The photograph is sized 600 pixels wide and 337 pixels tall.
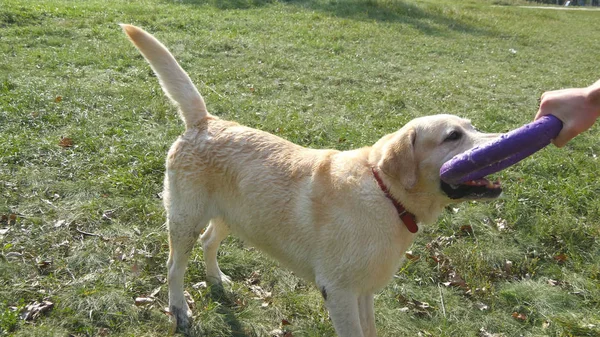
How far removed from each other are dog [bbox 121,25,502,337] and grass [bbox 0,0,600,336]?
0.60 meters

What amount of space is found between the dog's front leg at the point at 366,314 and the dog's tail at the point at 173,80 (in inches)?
75.5

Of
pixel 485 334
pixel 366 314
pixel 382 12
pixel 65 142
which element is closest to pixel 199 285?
pixel 366 314

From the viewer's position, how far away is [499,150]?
277 centimetres

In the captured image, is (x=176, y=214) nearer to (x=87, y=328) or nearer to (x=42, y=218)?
(x=87, y=328)

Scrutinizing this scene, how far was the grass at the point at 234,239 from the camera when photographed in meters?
3.74

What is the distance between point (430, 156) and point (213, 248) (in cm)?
203

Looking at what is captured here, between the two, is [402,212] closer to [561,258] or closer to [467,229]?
[467,229]

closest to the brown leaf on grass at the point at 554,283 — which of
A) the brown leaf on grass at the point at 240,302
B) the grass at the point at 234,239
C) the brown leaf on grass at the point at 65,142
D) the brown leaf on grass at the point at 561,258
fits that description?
the grass at the point at 234,239

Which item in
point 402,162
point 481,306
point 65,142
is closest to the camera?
point 402,162

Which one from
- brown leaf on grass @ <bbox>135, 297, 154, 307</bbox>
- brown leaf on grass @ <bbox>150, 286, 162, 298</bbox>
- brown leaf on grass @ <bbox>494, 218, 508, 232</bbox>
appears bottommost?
brown leaf on grass @ <bbox>494, 218, 508, 232</bbox>

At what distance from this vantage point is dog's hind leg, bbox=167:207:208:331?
356 centimetres

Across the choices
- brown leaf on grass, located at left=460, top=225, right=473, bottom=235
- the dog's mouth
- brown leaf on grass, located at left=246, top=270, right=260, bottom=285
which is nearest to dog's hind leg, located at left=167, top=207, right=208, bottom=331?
brown leaf on grass, located at left=246, top=270, right=260, bottom=285

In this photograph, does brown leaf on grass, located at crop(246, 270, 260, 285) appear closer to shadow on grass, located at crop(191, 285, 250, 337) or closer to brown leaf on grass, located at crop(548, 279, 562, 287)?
shadow on grass, located at crop(191, 285, 250, 337)

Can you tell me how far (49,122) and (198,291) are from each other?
149 inches
